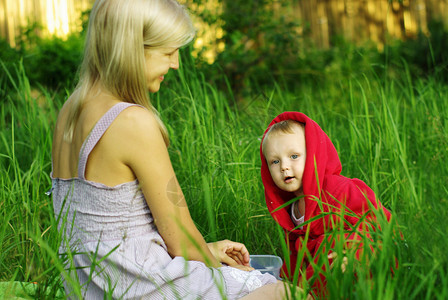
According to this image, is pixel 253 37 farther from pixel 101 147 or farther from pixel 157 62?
pixel 101 147

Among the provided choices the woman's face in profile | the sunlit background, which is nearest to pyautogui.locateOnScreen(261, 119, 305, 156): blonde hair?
the woman's face in profile

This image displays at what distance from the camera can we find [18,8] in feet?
25.9

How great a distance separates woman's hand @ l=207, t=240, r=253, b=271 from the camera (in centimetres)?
221

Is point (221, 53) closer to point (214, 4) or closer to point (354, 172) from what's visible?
point (214, 4)

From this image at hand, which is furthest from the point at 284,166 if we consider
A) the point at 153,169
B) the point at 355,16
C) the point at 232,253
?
the point at 355,16

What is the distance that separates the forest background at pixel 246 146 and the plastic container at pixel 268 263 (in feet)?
0.34

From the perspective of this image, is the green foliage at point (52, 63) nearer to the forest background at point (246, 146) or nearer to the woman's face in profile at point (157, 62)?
the forest background at point (246, 146)

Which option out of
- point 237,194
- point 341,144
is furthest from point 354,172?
point 237,194

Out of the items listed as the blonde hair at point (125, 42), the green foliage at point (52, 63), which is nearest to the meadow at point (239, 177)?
the blonde hair at point (125, 42)

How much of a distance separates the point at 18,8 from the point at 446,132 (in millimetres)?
6582

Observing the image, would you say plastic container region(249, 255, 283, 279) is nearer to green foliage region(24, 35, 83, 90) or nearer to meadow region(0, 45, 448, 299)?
meadow region(0, 45, 448, 299)

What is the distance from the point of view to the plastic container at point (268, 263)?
234cm

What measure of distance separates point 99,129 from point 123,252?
44 centimetres

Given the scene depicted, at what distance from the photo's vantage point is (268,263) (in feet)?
7.87
